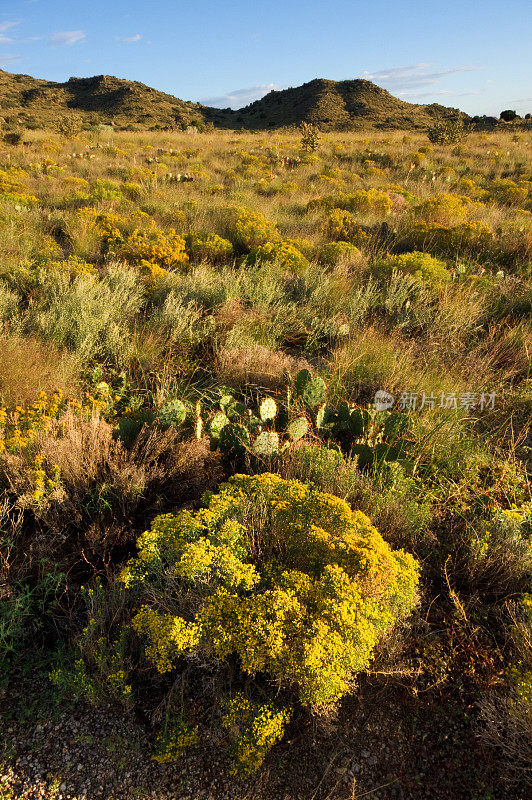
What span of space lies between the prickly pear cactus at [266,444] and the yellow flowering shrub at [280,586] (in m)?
0.56

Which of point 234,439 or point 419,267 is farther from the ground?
point 419,267

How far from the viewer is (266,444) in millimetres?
2754

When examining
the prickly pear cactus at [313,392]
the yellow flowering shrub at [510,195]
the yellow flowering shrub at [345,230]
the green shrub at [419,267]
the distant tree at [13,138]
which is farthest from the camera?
the distant tree at [13,138]

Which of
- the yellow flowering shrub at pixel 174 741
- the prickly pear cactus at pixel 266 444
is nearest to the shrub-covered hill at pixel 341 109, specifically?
the prickly pear cactus at pixel 266 444

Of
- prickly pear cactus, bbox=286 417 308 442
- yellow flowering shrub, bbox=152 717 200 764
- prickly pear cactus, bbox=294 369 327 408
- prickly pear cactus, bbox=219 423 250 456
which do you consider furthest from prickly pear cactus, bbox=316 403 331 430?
yellow flowering shrub, bbox=152 717 200 764

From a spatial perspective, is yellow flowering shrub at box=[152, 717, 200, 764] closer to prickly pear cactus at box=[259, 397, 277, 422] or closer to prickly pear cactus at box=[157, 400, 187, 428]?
prickly pear cactus at box=[157, 400, 187, 428]

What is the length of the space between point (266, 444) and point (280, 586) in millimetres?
1069

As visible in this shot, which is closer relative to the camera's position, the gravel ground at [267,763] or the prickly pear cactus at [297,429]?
the gravel ground at [267,763]

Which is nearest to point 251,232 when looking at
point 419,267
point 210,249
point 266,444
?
point 210,249

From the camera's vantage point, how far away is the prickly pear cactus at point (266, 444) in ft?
8.97

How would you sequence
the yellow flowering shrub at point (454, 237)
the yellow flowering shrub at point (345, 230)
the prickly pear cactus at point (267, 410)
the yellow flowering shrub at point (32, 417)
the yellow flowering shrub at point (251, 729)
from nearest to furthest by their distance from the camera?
the yellow flowering shrub at point (251, 729) < the yellow flowering shrub at point (32, 417) < the prickly pear cactus at point (267, 410) < the yellow flowering shrub at point (454, 237) < the yellow flowering shrub at point (345, 230)

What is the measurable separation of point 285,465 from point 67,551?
1.37 metres

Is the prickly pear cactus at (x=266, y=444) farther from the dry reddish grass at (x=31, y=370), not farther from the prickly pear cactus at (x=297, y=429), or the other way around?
the dry reddish grass at (x=31, y=370)

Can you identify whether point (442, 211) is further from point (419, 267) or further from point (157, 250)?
point (157, 250)
